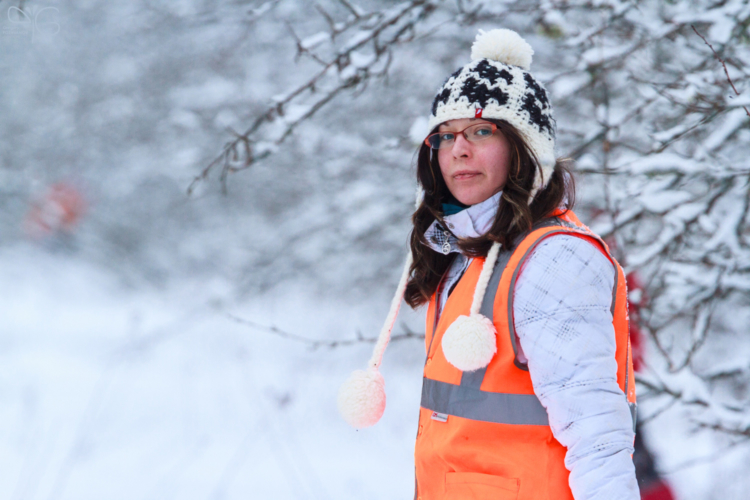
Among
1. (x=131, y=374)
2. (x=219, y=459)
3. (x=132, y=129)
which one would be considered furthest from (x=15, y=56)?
(x=219, y=459)

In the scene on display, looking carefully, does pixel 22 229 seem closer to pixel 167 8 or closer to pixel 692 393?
pixel 167 8

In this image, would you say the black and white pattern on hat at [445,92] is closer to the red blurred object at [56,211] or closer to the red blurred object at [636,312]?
the red blurred object at [636,312]

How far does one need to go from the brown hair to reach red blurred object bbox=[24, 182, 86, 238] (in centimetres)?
432

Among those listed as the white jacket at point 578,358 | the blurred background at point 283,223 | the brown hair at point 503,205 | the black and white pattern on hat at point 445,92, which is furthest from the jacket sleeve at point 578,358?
the blurred background at point 283,223

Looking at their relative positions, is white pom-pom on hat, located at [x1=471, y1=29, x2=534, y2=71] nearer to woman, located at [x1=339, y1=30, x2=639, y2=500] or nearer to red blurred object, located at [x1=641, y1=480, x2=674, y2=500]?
woman, located at [x1=339, y1=30, x2=639, y2=500]

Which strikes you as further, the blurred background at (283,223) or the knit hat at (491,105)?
the blurred background at (283,223)

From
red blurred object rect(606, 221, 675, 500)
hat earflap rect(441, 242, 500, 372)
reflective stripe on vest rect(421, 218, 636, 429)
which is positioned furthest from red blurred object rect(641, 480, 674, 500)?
hat earflap rect(441, 242, 500, 372)

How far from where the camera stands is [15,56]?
4.83 metres

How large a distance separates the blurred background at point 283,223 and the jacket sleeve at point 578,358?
1158 millimetres

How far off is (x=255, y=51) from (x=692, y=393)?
3.61m

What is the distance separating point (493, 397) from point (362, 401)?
378 millimetres

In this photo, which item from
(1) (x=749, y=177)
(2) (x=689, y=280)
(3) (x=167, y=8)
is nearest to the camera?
(1) (x=749, y=177)

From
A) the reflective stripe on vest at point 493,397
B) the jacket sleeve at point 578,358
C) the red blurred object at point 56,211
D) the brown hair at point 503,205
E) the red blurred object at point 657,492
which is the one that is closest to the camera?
the jacket sleeve at point 578,358

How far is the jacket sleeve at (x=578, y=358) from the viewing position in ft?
2.82
